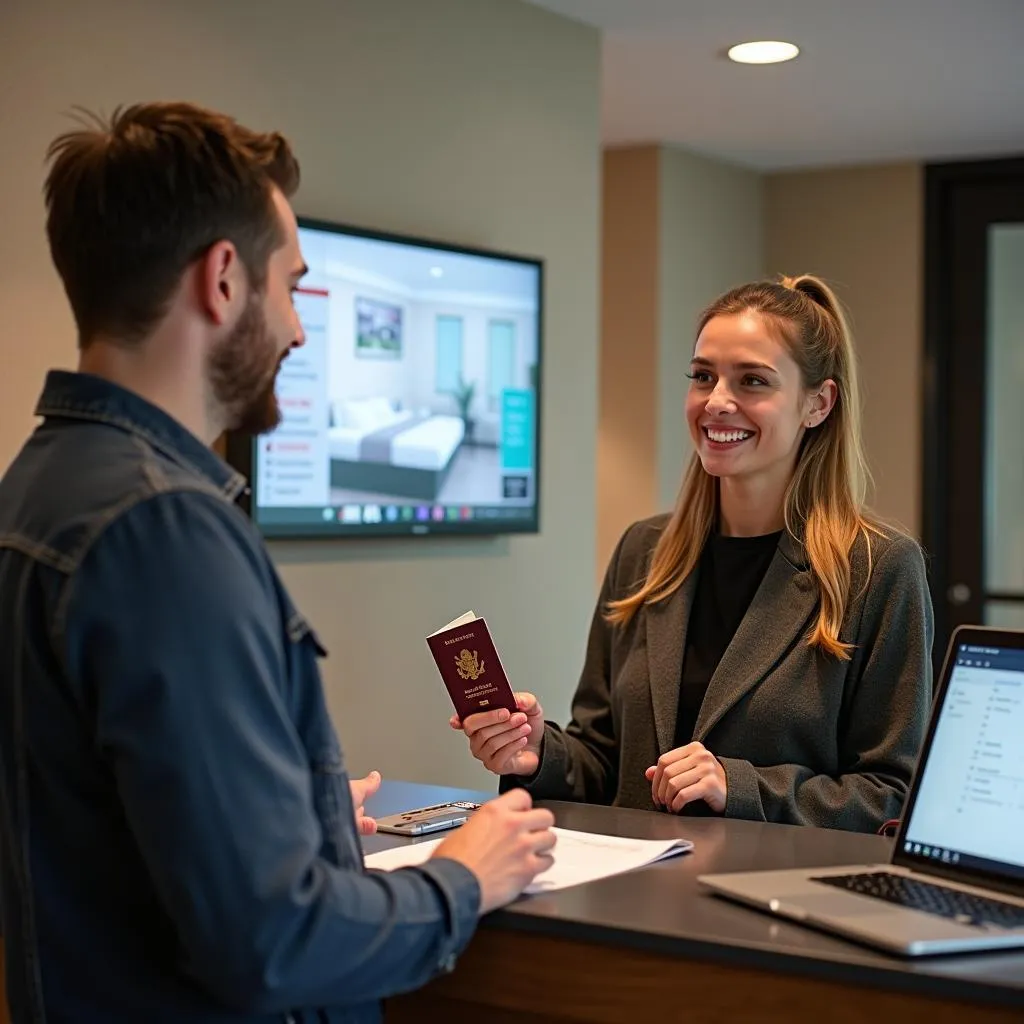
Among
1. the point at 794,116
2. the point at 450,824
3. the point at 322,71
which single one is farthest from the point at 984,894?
the point at 794,116

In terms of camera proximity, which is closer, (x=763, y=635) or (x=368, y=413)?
(x=763, y=635)

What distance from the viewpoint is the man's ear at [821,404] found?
2289 millimetres

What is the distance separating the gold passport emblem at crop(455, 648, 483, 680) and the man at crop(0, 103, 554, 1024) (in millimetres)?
522

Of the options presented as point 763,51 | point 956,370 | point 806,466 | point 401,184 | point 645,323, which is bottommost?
point 806,466

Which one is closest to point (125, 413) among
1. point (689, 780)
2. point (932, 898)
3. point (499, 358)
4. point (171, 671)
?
point (171, 671)

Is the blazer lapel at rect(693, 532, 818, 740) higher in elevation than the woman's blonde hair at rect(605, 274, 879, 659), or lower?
lower

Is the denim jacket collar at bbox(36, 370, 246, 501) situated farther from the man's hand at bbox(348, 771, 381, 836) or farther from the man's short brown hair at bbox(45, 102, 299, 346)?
the man's hand at bbox(348, 771, 381, 836)

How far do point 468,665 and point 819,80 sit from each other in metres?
3.54

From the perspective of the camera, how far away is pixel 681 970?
1.31m

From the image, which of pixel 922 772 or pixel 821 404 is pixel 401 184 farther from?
pixel 922 772

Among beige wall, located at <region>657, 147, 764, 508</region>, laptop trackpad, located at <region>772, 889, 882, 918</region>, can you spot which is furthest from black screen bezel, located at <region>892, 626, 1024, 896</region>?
beige wall, located at <region>657, 147, 764, 508</region>

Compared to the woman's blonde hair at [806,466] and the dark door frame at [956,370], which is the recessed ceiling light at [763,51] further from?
the woman's blonde hair at [806,466]

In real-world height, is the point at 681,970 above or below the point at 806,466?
below

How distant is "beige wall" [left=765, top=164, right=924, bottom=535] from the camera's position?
605cm
